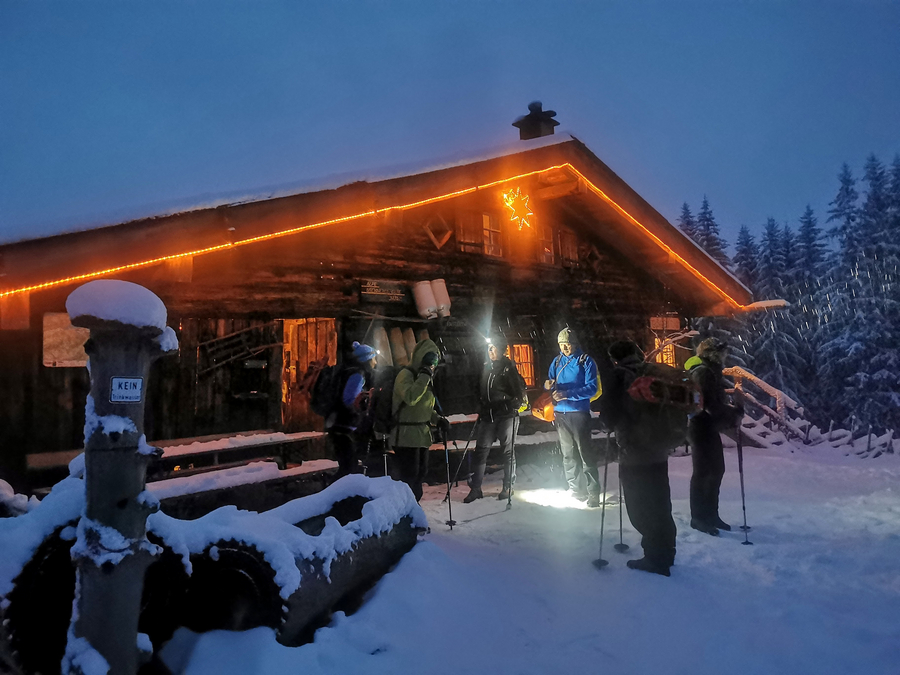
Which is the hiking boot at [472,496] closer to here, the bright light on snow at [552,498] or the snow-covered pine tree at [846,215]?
the bright light on snow at [552,498]

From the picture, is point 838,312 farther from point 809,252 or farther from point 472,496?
point 472,496

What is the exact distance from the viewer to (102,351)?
2.50m

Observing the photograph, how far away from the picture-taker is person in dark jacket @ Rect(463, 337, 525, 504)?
7742 mm

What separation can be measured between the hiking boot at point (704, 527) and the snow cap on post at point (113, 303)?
19.4 ft

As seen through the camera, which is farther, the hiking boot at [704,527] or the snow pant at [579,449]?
the snow pant at [579,449]

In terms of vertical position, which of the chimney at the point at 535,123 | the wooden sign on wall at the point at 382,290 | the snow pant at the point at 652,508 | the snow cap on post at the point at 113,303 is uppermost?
the chimney at the point at 535,123

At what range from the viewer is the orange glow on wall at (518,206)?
11.3m

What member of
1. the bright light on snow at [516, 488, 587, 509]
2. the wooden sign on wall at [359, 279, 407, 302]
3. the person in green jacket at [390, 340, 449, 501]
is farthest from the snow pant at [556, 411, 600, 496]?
the wooden sign on wall at [359, 279, 407, 302]

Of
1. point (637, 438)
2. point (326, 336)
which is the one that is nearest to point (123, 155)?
point (326, 336)

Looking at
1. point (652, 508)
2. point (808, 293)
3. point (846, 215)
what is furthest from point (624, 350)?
point (808, 293)

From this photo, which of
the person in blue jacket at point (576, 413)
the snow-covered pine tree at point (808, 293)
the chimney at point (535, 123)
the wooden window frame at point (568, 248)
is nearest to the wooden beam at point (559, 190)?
the wooden window frame at point (568, 248)

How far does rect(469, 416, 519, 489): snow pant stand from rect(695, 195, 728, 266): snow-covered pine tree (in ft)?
105

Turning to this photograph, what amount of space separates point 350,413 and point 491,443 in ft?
7.27

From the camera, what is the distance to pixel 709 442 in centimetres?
610
